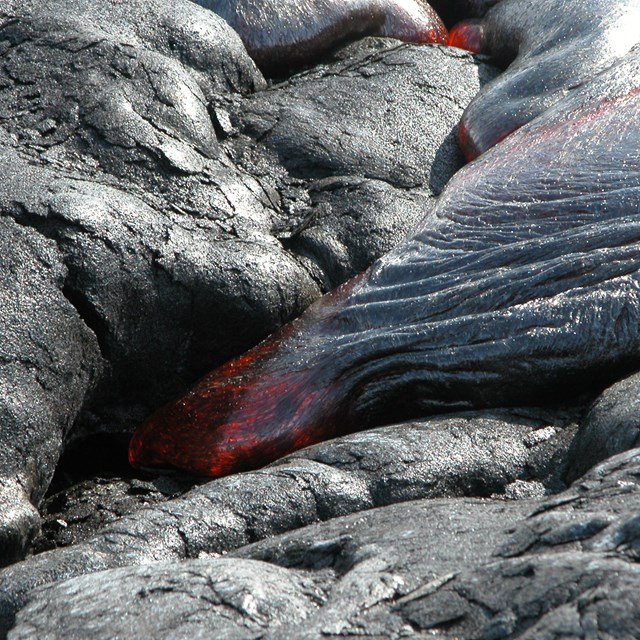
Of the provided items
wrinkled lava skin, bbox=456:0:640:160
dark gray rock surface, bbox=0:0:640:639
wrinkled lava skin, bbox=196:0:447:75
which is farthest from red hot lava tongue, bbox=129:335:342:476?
wrinkled lava skin, bbox=196:0:447:75

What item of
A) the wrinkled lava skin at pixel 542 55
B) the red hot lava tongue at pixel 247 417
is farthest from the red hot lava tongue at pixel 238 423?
the wrinkled lava skin at pixel 542 55

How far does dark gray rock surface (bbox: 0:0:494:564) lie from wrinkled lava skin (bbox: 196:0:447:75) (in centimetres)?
34

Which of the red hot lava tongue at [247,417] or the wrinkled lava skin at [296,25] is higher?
the wrinkled lava skin at [296,25]

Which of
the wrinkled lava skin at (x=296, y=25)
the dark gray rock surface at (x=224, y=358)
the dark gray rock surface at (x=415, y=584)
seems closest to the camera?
the dark gray rock surface at (x=415, y=584)

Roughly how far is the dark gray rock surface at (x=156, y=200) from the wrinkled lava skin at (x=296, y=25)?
1.12ft

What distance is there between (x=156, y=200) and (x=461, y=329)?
1.40m

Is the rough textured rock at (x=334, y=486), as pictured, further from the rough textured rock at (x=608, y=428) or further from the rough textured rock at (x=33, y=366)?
the rough textured rock at (x=33, y=366)

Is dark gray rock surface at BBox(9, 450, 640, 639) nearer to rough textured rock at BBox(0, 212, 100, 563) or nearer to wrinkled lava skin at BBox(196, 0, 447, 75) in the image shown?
rough textured rock at BBox(0, 212, 100, 563)

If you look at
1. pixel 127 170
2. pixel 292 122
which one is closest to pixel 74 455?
pixel 127 170

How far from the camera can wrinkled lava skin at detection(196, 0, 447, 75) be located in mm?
6184

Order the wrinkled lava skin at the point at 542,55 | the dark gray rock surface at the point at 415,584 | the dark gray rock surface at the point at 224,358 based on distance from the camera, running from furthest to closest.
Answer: the wrinkled lava skin at the point at 542,55
the dark gray rock surface at the point at 224,358
the dark gray rock surface at the point at 415,584

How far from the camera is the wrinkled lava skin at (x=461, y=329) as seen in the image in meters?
3.93

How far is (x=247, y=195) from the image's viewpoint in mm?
4855

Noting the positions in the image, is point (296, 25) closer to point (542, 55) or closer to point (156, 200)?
point (542, 55)
